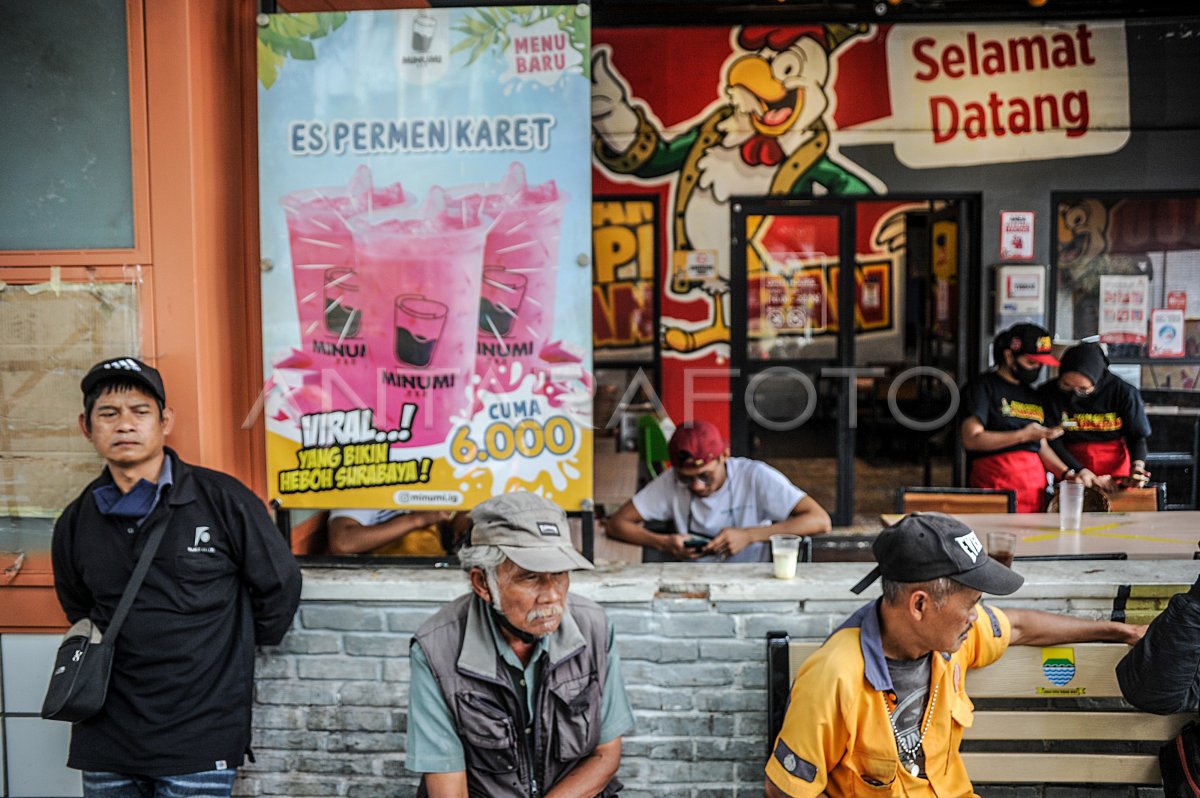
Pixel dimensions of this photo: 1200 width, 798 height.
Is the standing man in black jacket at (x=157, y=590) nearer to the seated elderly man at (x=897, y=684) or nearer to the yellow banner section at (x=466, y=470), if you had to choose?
the yellow banner section at (x=466, y=470)

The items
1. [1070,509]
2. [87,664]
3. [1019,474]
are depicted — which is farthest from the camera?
[1019,474]

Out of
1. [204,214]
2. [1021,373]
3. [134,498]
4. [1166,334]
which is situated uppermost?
[204,214]

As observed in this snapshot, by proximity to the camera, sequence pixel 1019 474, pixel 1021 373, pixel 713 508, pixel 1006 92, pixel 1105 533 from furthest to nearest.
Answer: pixel 1006 92 < pixel 1021 373 < pixel 1019 474 < pixel 713 508 < pixel 1105 533

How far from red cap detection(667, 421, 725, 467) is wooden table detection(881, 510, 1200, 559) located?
742mm

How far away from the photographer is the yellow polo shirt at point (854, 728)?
210 cm

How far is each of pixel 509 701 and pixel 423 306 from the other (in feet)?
4.20

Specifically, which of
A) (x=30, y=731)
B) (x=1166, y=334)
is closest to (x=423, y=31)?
(x=30, y=731)

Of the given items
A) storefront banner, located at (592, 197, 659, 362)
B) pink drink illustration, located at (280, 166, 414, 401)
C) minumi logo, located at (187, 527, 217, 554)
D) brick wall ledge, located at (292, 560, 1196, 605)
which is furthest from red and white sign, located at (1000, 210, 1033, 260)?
minumi logo, located at (187, 527, 217, 554)

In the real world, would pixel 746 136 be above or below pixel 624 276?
above

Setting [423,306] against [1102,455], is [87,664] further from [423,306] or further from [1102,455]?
[1102,455]

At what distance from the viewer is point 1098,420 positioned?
517 cm

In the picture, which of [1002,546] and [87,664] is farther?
[1002,546]

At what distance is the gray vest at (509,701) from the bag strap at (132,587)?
0.80 m

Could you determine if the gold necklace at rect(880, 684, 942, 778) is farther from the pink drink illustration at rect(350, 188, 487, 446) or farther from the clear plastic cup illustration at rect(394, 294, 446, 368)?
the clear plastic cup illustration at rect(394, 294, 446, 368)
